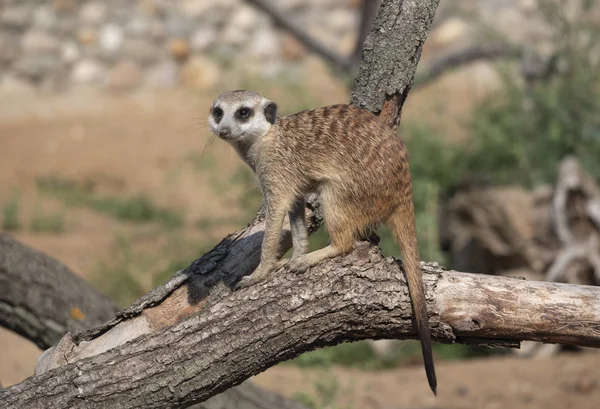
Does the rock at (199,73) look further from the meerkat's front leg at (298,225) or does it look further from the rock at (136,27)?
the meerkat's front leg at (298,225)

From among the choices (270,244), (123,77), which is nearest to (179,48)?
(123,77)

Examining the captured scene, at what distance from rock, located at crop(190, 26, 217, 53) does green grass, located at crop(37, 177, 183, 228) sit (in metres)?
2.76

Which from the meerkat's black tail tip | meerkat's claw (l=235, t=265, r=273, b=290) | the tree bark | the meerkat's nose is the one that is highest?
the meerkat's nose

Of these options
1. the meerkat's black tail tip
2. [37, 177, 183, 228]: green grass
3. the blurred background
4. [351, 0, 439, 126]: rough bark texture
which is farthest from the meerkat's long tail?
[37, 177, 183, 228]: green grass

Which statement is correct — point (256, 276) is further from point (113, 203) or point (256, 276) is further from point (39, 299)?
point (113, 203)

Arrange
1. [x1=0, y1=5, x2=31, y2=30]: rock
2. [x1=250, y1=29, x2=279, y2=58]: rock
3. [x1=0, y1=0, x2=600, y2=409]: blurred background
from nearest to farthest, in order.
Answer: [x1=0, y1=0, x2=600, y2=409]: blurred background
[x1=0, y1=5, x2=31, y2=30]: rock
[x1=250, y1=29, x2=279, y2=58]: rock

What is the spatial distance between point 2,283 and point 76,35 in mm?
7052

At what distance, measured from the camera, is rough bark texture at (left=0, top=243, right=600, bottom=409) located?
222 centimetres

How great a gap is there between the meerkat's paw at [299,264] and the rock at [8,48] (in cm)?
766

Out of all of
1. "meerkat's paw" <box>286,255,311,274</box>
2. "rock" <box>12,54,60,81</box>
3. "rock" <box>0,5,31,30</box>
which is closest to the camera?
"meerkat's paw" <box>286,255,311,274</box>

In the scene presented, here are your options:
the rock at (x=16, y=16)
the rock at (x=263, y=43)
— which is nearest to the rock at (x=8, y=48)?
the rock at (x=16, y=16)

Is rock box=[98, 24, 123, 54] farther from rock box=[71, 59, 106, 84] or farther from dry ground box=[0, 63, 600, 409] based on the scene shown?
dry ground box=[0, 63, 600, 409]

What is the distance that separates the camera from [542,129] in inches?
238

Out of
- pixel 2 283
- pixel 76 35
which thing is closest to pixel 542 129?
pixel 2 283
